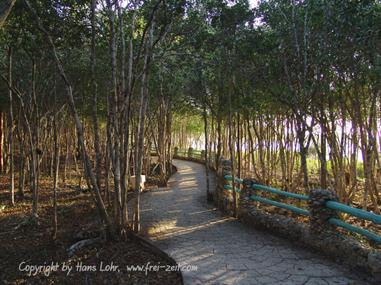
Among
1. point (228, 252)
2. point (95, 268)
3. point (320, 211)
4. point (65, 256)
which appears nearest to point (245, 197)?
point (228, 252)

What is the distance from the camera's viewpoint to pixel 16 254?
693cm

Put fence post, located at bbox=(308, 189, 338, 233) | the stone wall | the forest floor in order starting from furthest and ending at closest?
fence post, located at bbox=(308, 189, 338, 233) → the forest floor → the stone wall

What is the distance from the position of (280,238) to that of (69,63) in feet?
28.8

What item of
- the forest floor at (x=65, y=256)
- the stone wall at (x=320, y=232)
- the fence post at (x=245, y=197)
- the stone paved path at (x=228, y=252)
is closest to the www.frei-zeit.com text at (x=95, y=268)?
the forest floor at (x=65, y=256)

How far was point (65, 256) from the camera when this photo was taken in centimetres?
645

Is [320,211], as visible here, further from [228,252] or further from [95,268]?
[95,268]

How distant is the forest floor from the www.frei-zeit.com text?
2 centimetres

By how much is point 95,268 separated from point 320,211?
162 inches

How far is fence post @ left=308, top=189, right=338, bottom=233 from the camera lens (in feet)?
19.2

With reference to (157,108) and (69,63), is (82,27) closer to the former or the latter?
(69,63)

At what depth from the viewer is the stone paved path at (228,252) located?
194 inches

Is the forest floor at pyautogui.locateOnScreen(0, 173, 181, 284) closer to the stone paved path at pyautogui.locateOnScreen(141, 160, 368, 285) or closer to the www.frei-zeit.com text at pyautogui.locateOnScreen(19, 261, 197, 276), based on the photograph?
the www.frei-zeit.com text at pyautogui.locateOnScreen(19, 261, 197, 276)

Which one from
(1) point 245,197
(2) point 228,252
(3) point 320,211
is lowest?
(2) point 228,252

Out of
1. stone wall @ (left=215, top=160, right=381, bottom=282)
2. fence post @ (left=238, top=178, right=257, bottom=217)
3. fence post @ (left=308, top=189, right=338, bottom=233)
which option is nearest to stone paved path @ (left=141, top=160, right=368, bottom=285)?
stone wall @ (left=215, top=160, right=381, bottom=282)
